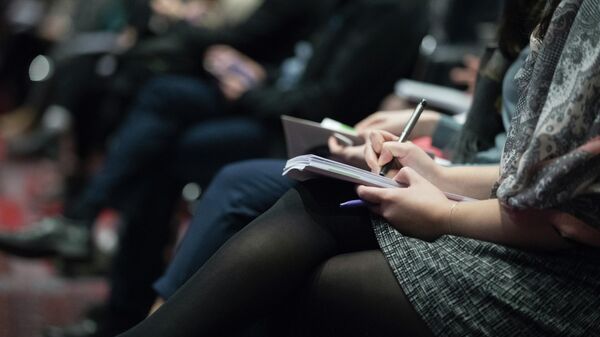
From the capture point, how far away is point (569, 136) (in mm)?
1079

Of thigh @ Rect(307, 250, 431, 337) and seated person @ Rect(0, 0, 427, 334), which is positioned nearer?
thigh @ Rect(307, 250, 431, 337)

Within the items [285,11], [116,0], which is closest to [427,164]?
[285,11]

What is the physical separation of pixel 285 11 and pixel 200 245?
143 cm

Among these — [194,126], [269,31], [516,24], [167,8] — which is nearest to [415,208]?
[516,24]

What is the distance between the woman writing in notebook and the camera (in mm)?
1081

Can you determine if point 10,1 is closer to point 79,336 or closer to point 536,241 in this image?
point 79,336

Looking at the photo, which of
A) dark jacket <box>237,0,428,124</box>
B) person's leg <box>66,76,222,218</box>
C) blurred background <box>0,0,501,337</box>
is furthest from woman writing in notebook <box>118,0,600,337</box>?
person's leg <box>66,76,222,218</box>

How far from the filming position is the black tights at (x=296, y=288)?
1161 millimetres

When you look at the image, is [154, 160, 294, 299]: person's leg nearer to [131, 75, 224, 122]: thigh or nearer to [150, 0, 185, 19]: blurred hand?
[131, 75, 224, 122]: thigh

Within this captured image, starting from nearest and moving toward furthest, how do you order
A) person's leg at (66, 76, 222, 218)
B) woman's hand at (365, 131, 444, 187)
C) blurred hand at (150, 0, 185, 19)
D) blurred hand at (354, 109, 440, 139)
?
woman's hand at (365, 131, 444, 187) → blurred hand at (354, 109, 440, 139) → person's leg at (66, 76, 222, 218) → blurred hand at (150, 0, 185, 19)

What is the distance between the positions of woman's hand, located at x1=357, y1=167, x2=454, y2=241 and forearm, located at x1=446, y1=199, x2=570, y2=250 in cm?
1

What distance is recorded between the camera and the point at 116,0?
3998 millimetres

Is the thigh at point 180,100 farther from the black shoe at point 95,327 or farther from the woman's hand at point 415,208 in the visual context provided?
the woman's hand at point 415,208

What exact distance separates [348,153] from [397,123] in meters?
0.15
